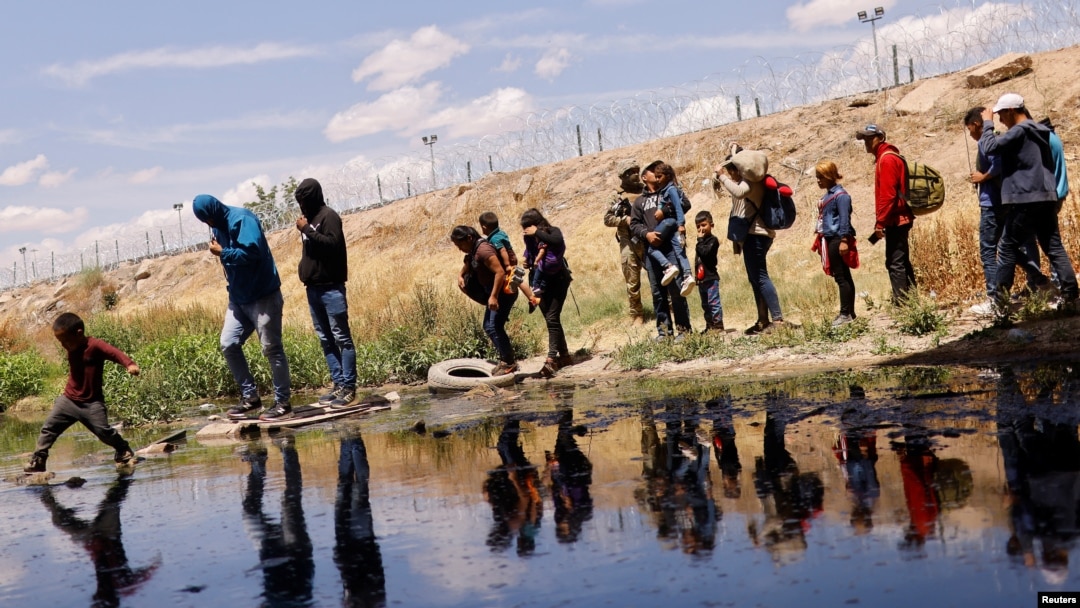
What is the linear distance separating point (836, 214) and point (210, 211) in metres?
6.33

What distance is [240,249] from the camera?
9.69 meters

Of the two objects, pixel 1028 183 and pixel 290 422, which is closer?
pixel 1028 183

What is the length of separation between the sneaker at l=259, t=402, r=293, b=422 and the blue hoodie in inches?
41.9

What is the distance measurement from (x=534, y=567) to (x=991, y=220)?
777 centimetres

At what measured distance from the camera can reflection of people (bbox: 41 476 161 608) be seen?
4.74 m

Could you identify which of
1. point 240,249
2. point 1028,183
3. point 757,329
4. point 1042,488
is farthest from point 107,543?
point 757,329

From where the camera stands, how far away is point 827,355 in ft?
34.9

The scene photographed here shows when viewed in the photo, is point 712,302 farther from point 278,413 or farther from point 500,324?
point 278,413

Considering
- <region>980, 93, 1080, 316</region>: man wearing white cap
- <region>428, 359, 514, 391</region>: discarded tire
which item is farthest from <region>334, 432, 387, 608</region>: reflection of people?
<region>980, 93, 1080, 316</region>: man wearing white cap

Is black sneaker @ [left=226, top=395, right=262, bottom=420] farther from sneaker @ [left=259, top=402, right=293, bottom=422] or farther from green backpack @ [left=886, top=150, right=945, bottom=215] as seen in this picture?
green backpack @ [left=886, top=150, right=945, bottom=215]

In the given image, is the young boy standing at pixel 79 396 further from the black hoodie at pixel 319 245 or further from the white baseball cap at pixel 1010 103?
the white baseball cap at pixel 1010 103

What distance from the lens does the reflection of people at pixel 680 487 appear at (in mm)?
4586

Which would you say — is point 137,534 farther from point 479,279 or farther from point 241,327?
point 479,279

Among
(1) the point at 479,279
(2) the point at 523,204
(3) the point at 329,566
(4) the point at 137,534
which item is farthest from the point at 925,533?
(2) the point at 523,204
